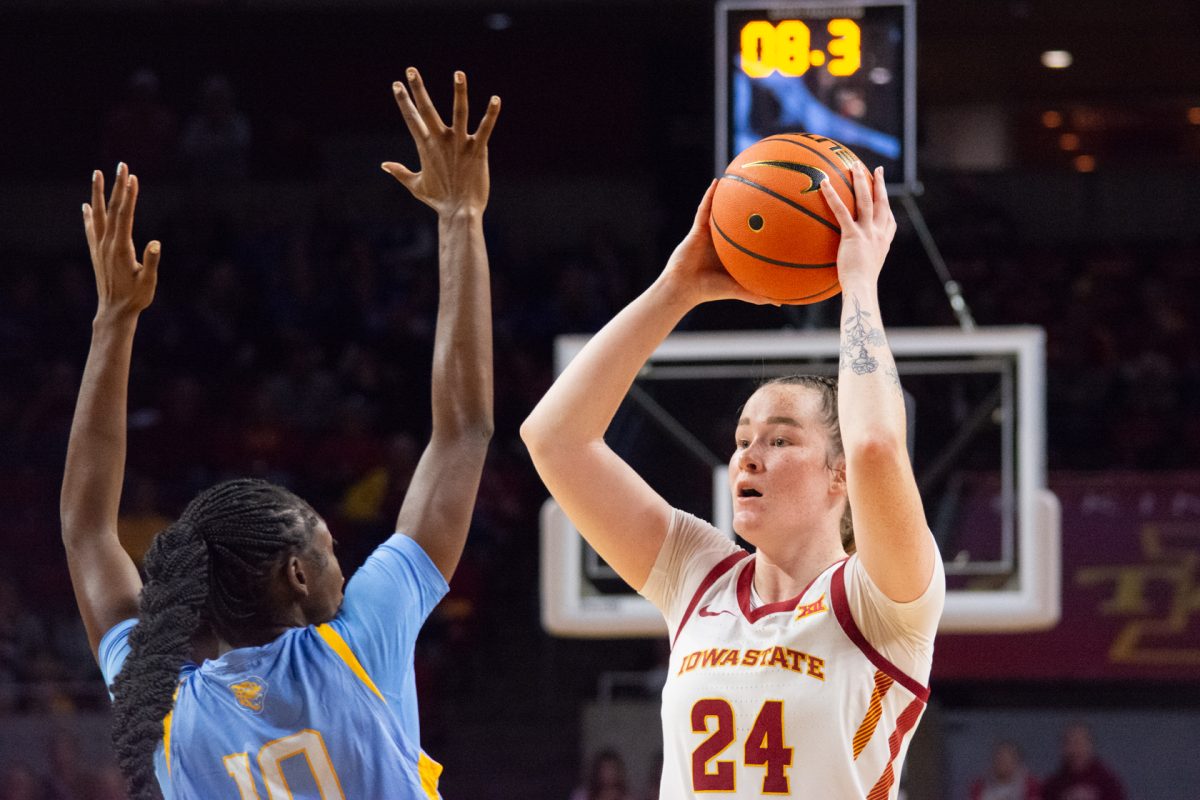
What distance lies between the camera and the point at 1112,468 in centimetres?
1059

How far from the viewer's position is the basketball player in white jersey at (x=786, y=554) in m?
2.42

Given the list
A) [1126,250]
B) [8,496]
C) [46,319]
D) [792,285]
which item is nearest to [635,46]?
[1126,250]

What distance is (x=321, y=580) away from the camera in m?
2.28

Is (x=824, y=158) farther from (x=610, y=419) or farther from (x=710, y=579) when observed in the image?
(x=710, y=579)

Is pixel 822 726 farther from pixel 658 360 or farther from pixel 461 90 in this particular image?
pixel 658 360

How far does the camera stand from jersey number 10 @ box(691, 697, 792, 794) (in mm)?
2504

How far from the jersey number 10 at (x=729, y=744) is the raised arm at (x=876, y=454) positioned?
0.91ft

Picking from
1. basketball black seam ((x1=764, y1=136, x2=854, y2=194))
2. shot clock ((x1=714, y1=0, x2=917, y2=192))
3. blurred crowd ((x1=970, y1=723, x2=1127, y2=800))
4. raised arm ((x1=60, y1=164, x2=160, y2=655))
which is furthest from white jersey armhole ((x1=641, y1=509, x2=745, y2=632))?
blurred crowd ((x1=970, y1=723, x2=1127, y2=800))

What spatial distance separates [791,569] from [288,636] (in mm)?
880

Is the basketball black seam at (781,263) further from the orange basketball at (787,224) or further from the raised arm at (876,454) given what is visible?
the raised arm at (876,454)

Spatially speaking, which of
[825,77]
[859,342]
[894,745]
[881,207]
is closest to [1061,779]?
[825,77]

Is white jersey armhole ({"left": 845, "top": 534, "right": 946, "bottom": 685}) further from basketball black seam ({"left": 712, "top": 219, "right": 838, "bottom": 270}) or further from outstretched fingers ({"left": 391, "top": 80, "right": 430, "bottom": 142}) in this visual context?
outstretched fingers ({"left": 391, "top": 80, "right": 430, "bottom": 142})

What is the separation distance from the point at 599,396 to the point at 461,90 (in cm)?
61

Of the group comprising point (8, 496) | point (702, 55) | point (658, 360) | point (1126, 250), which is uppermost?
point (702, 55)
